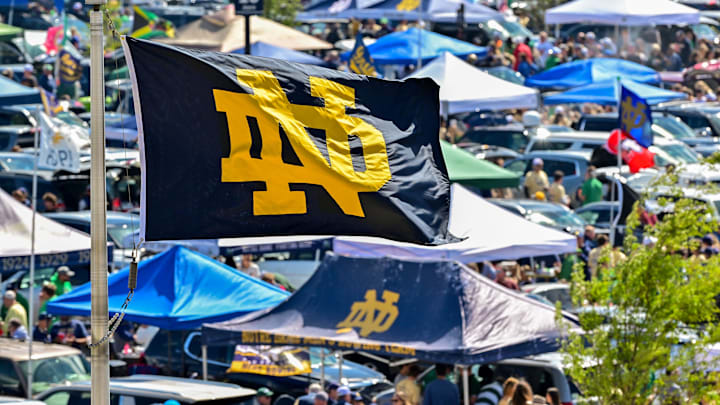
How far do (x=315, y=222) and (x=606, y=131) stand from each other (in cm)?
2310

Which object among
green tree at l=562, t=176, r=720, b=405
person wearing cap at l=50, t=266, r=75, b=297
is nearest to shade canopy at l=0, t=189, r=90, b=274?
person wearing cap at l=50, t=266, r=75, b=297

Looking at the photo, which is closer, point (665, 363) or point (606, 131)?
point (665, 363)

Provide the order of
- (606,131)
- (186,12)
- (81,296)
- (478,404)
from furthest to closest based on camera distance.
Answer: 1. (186,12)
2. (606,131)
3. (81,296)
4. (478,404)

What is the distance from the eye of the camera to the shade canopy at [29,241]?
1673cm

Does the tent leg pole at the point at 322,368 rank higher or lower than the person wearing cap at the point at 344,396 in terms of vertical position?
lower

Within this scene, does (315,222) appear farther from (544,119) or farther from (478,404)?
(544,119)

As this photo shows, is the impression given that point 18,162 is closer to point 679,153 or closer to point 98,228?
point 679,153

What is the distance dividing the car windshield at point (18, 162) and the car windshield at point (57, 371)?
11135 mm

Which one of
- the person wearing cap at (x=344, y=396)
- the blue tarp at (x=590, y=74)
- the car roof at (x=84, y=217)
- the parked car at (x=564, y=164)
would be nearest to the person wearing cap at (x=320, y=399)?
the person wearing cap at (x=344, y=396)

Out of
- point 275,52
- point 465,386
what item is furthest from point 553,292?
point 275,52

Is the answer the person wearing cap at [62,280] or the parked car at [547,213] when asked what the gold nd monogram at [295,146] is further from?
the parked car at [547,213]

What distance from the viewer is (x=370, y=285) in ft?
46.8

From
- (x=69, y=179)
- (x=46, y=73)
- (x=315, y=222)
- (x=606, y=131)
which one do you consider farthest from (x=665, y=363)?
(x=46, y=73)

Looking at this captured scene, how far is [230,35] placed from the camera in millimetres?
36438
